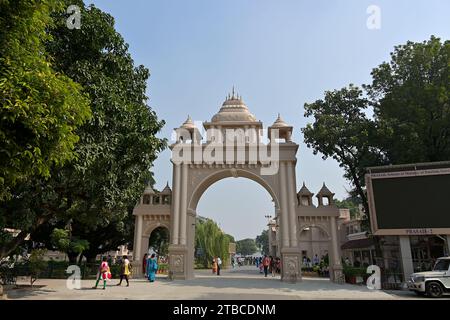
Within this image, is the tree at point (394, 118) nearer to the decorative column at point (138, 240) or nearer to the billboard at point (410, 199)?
the billboard at point (410, 199)

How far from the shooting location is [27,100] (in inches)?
256

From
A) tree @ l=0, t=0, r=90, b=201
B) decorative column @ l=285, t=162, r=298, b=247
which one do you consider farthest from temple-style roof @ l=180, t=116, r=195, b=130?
tree @ l=0, t=0, r=90, b=201

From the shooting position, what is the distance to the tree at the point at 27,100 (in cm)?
649

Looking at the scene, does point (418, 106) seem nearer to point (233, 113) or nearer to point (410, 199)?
point (410, 199)

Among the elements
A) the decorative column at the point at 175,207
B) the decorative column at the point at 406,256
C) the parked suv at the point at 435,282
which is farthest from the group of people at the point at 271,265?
the parked suv at the point at 435,282

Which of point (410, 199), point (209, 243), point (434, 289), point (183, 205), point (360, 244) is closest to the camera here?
point (434, 289)

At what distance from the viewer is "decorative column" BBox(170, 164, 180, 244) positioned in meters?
21.1

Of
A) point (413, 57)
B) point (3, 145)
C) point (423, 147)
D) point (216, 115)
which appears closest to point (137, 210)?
point (216, 115)

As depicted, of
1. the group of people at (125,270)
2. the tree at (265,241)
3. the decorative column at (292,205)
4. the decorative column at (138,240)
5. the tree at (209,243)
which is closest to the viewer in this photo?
the group of people at (125,270)

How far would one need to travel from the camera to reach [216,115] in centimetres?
2448

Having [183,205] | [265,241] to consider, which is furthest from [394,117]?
[265,241]

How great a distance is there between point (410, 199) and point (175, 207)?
44.5ft

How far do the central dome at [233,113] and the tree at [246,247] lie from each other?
357ft

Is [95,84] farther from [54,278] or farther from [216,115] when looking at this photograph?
[54,278]
